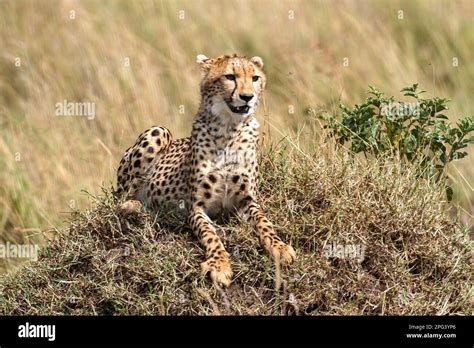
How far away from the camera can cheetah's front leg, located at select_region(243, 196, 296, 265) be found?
6945mm

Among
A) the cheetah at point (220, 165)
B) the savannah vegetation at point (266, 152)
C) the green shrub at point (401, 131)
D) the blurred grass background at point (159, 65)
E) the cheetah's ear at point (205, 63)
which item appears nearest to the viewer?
the savannah vegetation at point (266, 152)

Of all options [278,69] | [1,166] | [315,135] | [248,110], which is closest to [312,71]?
[278,69]

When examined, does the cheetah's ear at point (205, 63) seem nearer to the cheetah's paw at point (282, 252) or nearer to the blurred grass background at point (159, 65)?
the cheetah's paw at point (282, 252)

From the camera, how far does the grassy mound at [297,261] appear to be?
6887 millimetres

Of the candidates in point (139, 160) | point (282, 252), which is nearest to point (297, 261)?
point (282, 252)

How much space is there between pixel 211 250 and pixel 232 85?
38.5 inches

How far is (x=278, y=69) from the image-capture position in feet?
39.7

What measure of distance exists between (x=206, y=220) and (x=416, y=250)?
1.18 m

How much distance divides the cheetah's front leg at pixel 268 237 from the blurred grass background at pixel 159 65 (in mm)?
3018

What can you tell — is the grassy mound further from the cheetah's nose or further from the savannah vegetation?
the cheetah's nose

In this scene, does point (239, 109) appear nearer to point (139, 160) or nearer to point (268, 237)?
point (268, 237)

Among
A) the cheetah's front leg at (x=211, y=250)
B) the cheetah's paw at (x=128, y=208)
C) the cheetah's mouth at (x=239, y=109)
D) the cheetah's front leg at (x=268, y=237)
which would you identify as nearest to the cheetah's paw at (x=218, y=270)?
the cheetah's front leg at (x=211, y=250)

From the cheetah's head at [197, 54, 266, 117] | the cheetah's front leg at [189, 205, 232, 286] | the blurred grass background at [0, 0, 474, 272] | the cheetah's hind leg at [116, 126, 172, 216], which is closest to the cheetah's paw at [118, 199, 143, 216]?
the cheetah's front leg at [189, 205, 232, 286]

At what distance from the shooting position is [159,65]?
12500mm
